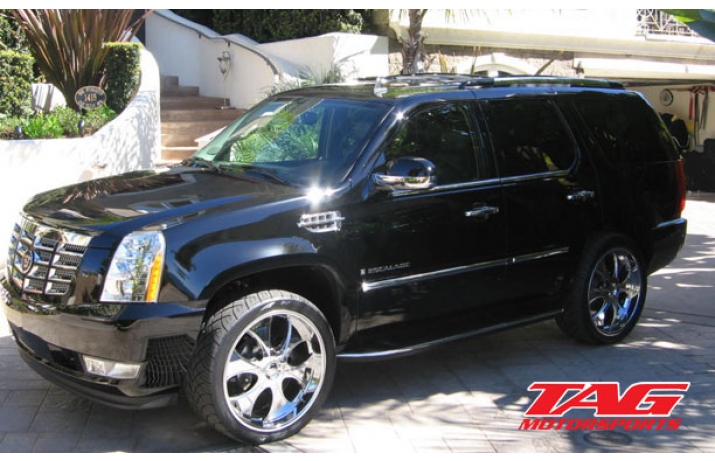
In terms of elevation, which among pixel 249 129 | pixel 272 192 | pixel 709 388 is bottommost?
pixel 709 388

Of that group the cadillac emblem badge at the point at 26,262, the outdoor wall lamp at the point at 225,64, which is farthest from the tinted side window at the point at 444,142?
the outdoor wall lamp at the point at 225,64

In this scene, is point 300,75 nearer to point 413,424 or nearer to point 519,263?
point 519,263

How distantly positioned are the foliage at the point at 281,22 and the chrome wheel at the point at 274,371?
9.46m

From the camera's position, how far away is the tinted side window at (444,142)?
491cm

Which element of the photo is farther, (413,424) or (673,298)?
(673,298)

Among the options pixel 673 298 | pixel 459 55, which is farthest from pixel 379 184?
pixel 459 55

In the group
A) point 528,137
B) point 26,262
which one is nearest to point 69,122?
point 26,262

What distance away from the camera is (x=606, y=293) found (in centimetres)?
599

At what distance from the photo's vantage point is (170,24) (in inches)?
597

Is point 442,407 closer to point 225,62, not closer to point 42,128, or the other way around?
Answer: point 42,128

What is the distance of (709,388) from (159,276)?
12.4ft

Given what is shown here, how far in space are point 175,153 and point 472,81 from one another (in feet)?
23.7

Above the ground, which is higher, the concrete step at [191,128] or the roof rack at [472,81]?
the roof rack at [472,81]

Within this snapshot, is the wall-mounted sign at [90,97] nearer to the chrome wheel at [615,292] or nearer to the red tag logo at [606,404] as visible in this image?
the chrome wheel at [615,292]
